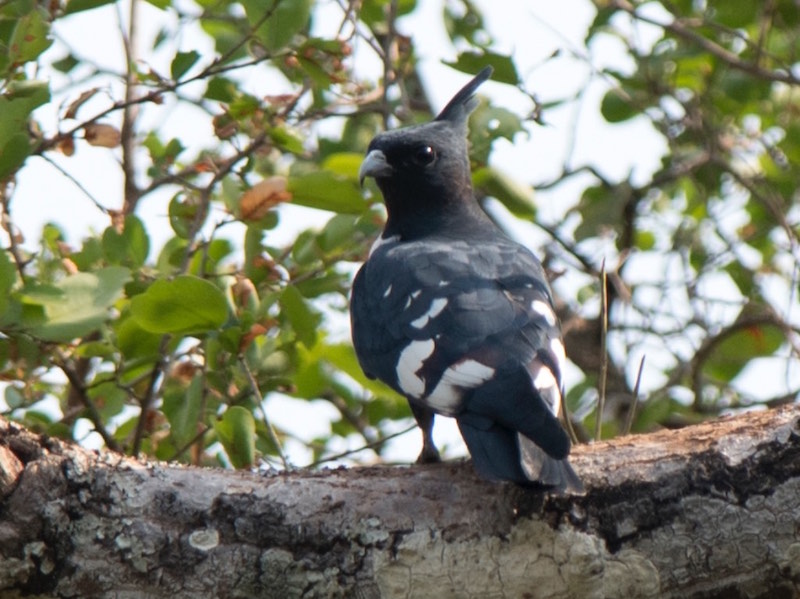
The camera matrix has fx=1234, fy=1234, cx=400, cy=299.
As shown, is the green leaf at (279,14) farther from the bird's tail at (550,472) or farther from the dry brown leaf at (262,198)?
the bird's tail at (550,472)

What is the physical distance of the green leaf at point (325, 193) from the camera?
3936 millimetres

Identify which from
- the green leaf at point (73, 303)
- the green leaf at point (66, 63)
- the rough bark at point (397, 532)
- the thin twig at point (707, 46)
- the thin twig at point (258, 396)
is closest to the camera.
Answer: the rough bark at point (397, 532)

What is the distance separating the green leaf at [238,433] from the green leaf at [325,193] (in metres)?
0.79

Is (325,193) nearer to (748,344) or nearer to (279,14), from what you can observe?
(279,14)

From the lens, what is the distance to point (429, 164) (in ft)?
15.0

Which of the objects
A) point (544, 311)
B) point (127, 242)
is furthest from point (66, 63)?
point (544, 311)

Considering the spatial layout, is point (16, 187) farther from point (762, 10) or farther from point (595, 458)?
point (762, 10)

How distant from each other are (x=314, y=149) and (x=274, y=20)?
6.38ft

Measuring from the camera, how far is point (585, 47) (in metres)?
5.57

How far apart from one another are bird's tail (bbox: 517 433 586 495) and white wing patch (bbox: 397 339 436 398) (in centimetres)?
50

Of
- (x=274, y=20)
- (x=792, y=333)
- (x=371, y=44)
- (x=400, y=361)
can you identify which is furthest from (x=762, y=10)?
(x=400, y=361)

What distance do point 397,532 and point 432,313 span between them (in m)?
0.81

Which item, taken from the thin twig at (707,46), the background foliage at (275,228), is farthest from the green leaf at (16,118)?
the thin twig at (707,46)

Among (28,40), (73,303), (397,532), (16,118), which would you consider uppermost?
(28,40)
